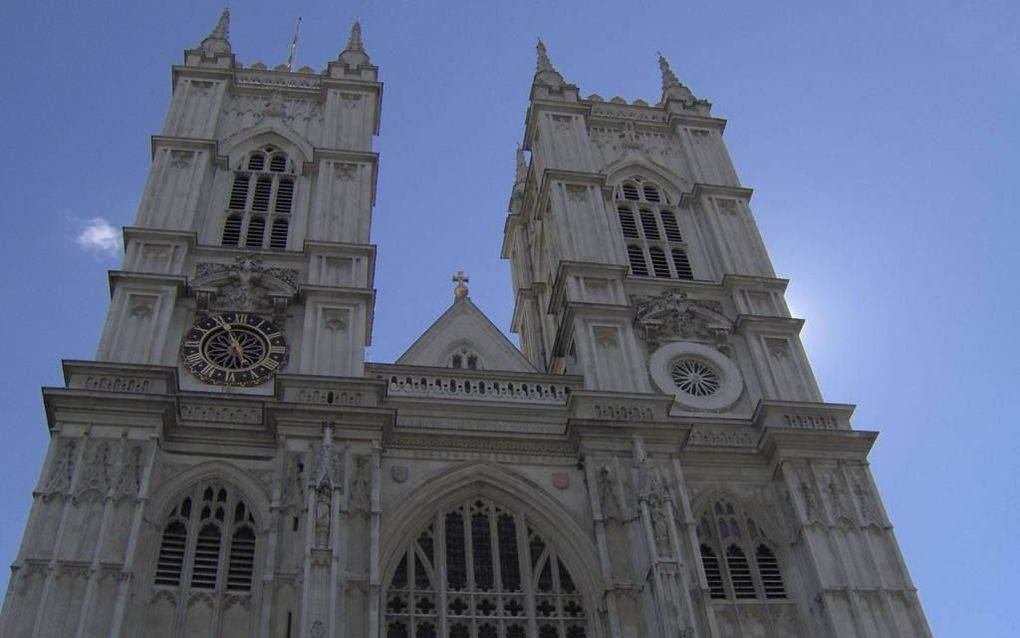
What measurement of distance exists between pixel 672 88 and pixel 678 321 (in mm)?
11336

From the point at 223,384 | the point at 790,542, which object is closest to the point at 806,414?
the point at 790,542

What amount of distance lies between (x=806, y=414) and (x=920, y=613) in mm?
5174

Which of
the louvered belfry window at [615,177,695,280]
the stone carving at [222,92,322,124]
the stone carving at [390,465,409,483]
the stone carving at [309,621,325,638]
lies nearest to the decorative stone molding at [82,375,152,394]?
the stone carving at [390,465,409,483]

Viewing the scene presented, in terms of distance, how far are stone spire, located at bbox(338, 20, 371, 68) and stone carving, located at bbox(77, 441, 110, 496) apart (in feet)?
54.2

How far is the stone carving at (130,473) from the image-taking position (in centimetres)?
2095

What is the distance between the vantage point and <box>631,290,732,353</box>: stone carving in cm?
2730

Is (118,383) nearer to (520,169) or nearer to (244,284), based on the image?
(244,284)

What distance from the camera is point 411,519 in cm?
2214

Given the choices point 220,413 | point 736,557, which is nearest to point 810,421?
point 736,557

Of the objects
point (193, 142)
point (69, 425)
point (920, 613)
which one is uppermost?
point (193, 142)

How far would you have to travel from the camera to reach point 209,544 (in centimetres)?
2123

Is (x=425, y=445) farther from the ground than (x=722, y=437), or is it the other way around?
(x=722, y=437)

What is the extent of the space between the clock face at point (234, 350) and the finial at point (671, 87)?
641 inches

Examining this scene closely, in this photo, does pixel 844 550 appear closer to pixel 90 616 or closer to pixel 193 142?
pixel 90 616
